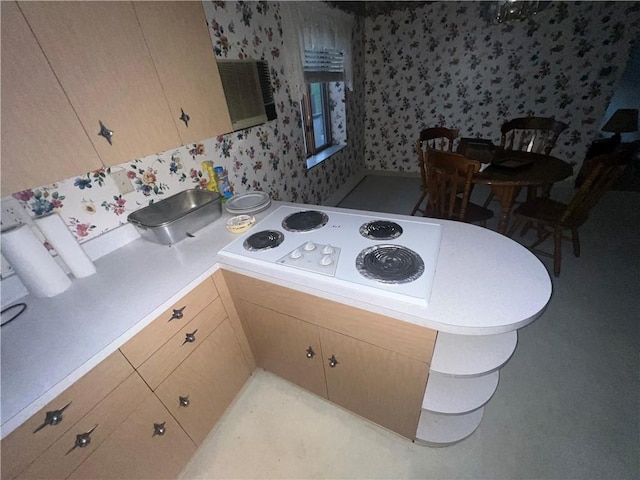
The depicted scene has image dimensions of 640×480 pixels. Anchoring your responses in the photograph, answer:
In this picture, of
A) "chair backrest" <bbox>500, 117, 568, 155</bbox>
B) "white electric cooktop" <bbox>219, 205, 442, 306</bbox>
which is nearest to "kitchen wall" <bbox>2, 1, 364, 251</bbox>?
"white electric cooktop" <bbox>219, 205, 442, 306</bbox>

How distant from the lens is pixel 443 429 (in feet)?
3.57

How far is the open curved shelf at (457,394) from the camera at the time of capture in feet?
2.97

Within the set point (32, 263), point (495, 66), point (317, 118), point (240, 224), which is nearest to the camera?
point (32, 263)

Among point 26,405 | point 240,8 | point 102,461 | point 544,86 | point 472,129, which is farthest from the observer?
point 472,129

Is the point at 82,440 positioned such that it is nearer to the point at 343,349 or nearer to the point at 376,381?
the point at 343,349

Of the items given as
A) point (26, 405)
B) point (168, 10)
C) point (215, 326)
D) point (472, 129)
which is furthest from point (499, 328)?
point (472, 129)

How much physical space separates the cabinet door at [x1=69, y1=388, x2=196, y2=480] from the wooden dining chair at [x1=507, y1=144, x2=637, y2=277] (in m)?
2.41

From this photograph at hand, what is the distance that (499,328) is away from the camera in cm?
62

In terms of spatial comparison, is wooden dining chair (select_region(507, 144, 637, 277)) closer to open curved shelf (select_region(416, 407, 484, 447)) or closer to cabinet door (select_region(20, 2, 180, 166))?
open curved shelf (select_region(416, 407, 484, 447))

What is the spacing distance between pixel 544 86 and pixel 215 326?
3.99 metres

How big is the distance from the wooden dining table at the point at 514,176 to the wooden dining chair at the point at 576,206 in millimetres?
170

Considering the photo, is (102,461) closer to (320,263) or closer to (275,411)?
(275,411)

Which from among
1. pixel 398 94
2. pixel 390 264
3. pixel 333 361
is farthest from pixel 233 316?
pixel 398 94

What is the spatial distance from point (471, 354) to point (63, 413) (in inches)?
47.8
